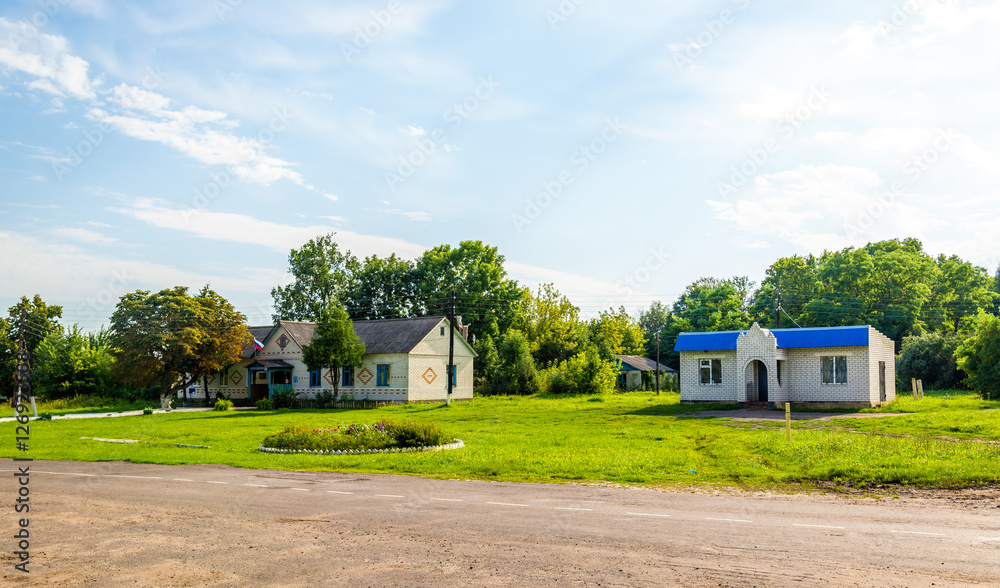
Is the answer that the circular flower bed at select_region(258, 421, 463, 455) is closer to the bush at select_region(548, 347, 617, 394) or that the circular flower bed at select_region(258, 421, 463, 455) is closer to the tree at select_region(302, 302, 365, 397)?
the tree at select_region(302, 302, 365, 397)

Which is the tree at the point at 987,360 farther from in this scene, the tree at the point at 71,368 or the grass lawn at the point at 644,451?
the tree at the point at 71,368

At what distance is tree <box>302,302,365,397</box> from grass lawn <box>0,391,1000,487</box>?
1362 centimetres

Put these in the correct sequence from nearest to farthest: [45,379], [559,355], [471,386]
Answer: [45,379]
[471,386]
[559,355]

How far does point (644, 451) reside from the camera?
17.7 metres

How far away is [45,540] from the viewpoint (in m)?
8.66

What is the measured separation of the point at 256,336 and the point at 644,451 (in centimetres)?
4300

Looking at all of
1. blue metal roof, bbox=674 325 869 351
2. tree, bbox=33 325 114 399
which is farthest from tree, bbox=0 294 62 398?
blue metal roof, bbox=674 325 869 351

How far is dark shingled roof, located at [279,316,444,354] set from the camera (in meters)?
46.3

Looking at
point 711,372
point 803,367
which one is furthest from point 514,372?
point 803,367

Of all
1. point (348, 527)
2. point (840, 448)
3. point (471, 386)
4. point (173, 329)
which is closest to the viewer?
point (348, 527)

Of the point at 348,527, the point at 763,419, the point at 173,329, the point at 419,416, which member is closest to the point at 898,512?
the point at 348,527

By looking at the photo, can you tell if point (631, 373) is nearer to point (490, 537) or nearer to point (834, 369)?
point (834, 369)

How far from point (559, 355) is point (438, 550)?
5420 centimetres

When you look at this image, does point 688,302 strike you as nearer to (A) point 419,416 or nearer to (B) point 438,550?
(A) point 419,416
